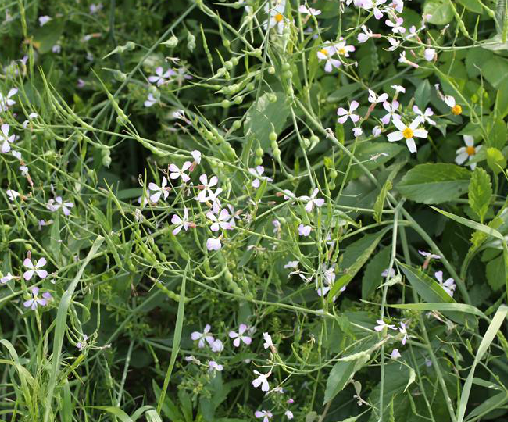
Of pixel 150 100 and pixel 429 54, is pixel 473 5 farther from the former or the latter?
pixel 150 100

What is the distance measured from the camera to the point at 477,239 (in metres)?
1.56

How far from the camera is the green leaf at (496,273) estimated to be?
5.52 feet

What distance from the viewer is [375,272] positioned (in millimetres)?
1738

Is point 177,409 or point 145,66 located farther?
point 145,66

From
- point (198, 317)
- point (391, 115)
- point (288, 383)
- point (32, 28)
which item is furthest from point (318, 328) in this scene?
point (32, 28)

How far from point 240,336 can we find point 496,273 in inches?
20.2

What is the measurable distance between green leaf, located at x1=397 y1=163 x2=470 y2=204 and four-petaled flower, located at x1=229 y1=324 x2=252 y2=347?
41 centimetres

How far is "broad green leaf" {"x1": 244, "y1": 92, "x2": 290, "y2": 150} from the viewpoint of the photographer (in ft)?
5.60

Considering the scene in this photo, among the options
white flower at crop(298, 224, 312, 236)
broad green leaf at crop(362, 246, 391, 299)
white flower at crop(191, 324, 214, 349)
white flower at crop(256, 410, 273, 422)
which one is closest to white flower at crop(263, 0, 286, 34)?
white flower at crop(298, 224, 312, 236)

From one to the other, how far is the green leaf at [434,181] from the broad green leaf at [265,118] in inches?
10.7

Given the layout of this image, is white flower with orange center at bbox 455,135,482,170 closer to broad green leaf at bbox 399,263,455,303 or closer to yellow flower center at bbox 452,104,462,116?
yellow flower center at bbox 452,104,462,116

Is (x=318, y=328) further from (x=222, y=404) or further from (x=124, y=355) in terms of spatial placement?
(x=124, y=355)

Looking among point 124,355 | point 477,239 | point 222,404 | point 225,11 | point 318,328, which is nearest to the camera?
point 477,239

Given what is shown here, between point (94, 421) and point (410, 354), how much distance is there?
0.61 meters
